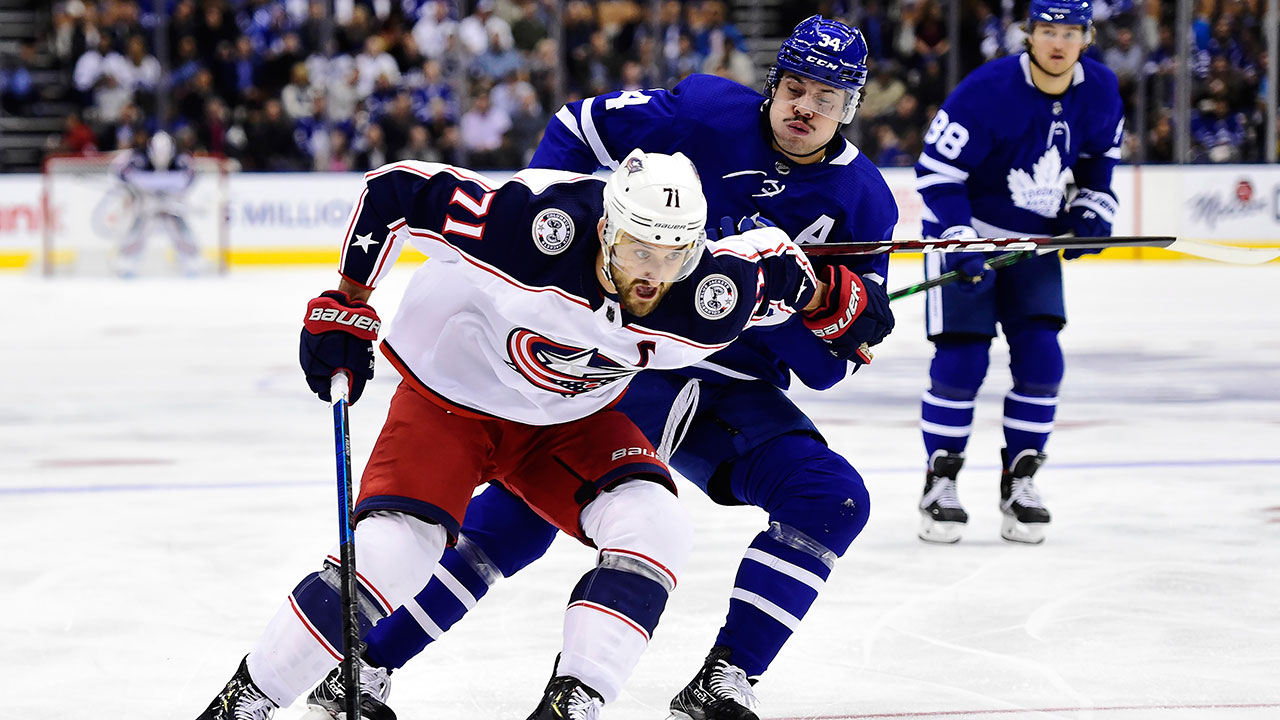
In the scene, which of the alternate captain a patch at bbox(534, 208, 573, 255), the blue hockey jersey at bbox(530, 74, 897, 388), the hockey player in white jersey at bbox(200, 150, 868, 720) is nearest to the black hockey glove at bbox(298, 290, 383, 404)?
the hockey player in white jersey at bbox(200, 150, 868, 720)

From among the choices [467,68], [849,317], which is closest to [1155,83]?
[467,68]

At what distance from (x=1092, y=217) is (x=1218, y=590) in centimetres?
105

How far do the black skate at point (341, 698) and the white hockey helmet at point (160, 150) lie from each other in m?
9.65

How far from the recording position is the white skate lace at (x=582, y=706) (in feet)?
6.79

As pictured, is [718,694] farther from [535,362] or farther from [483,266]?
[483,266]

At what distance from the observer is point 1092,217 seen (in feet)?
12.8

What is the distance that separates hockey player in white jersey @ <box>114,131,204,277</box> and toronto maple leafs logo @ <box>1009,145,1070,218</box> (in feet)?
28.2

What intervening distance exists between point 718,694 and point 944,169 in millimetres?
1887

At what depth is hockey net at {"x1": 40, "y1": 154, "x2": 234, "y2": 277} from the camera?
11.4m

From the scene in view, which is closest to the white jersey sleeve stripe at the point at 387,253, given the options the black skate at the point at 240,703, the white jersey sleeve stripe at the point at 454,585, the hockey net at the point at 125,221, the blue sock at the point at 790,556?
the white jersey sleeve stripe at the point at 454,585

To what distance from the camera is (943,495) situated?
3.84 metres

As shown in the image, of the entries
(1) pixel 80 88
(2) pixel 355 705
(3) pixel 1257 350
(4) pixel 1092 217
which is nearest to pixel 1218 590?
(4) pixel 1092 217

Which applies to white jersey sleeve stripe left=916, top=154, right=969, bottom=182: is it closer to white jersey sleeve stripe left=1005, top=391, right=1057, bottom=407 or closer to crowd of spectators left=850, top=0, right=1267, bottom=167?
white jersey sleeve stripe left=1005, top=391, right=1057, bottom=407

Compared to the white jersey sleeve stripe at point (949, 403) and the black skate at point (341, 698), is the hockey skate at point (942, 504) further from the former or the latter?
the black skate at point (341, 698)
